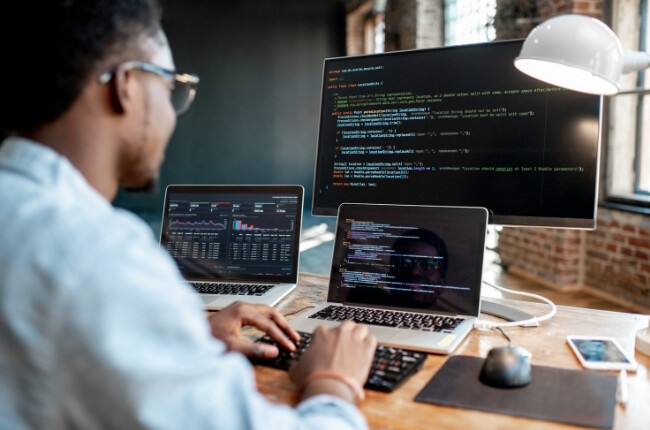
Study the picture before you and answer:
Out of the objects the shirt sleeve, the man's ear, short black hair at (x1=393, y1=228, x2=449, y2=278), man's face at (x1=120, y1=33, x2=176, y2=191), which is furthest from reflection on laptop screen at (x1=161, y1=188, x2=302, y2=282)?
the shirt sleeve

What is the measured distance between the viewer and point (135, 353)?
20.7 inches

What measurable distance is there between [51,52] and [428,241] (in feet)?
2.85

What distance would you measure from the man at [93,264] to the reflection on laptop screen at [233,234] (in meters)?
0.86

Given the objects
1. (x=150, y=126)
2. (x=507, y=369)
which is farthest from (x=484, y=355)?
(x=150, y=126)

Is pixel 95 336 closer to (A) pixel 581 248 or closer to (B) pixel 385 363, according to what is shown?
(B) pixel 385 363

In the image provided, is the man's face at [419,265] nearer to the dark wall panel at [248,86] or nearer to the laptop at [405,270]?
the laptop at [405,270]

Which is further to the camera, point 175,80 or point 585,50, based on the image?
point 585,50

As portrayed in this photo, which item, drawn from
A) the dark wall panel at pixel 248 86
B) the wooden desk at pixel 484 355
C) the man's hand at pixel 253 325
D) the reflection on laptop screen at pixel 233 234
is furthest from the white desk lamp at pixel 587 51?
the dark wall panel at pixel 248 86

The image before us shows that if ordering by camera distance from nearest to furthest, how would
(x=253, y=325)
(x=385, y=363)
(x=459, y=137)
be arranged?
(x=385, y=363)
(x=253, y=325)
(x=459, y=137)

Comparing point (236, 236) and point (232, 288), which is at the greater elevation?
point (236, 236)

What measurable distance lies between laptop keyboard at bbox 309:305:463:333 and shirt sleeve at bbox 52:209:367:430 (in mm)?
663

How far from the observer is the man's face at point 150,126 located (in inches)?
29.5

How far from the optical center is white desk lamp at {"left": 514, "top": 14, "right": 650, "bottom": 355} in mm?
1070

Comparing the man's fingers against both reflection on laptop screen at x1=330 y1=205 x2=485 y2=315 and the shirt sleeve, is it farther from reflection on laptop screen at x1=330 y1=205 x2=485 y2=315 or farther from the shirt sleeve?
the shirt sleeve
